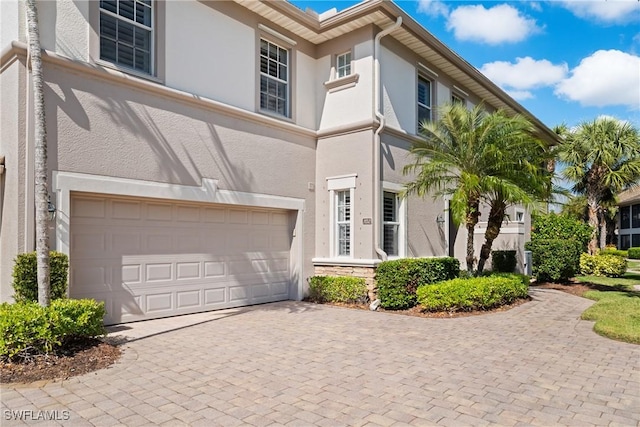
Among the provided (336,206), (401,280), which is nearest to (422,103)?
(336,206)

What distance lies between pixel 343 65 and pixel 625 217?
147 ft

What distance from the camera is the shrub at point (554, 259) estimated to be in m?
15.8

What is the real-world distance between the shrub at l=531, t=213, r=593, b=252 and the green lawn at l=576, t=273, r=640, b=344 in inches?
153

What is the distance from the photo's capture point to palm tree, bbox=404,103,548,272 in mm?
10523

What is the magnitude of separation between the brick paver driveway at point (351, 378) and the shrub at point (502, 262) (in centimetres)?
717

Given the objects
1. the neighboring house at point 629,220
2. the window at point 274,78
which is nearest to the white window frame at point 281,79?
the window at point 274,78

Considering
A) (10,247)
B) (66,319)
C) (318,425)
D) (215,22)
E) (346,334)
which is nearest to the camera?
(318,425)

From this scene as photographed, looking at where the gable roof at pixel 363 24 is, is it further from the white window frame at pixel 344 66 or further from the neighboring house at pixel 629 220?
the neighboring house at pixel 629 220

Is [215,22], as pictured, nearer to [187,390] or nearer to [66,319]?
[66,319]

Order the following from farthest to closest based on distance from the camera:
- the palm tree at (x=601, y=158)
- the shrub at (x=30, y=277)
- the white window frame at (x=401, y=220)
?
the palm tree at (x=601, y=158), the white window frame at (x=401, y=220), the shrub at (x=30, y=277)

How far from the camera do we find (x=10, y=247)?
712 cm

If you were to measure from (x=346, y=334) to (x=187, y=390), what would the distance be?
3505mm

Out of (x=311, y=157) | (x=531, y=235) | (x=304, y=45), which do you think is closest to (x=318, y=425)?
(x=311, y=157)

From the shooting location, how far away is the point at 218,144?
9.91 m
